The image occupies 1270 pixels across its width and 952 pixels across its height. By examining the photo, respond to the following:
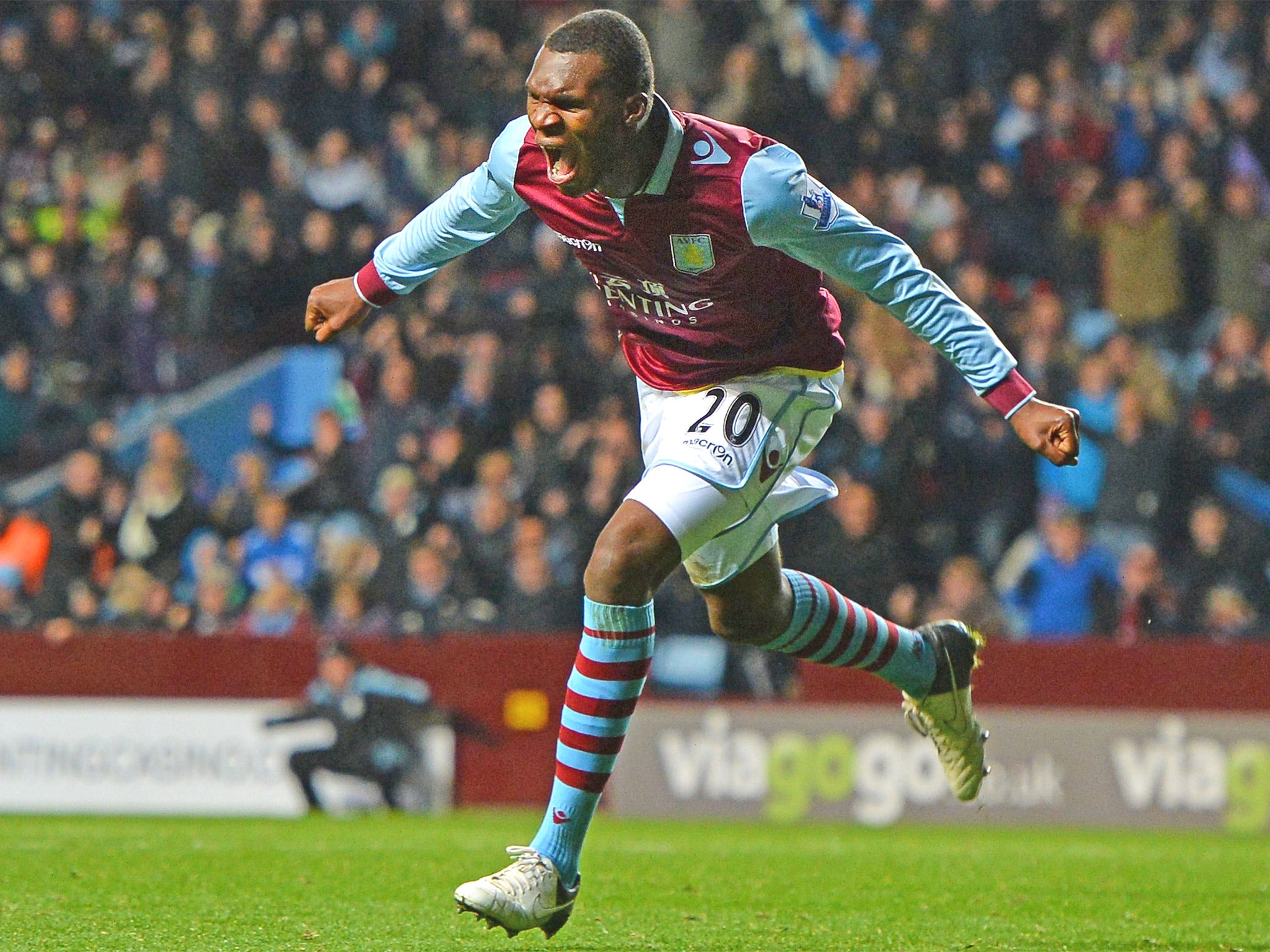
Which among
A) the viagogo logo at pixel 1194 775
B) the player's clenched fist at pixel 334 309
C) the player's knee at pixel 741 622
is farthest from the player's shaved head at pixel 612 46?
the viagogo logo at pixel 1194 775

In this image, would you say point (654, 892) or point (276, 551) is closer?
point (654, 892)

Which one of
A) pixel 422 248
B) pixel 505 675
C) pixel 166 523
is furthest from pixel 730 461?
pixel 166 523

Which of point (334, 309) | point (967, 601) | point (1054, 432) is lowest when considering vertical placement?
point (967, 601)

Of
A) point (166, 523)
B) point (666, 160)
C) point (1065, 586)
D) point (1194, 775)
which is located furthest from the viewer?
point (166, 523)

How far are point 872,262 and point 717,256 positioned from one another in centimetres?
42

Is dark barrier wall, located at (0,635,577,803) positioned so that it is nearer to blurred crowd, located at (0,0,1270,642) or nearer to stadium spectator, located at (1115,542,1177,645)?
blurred crowd, located at (0,0,1270,642)

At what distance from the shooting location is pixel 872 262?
5.25 m

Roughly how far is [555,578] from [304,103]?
5.48 m

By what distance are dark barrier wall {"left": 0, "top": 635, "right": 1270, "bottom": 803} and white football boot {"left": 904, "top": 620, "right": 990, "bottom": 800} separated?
17.6ft

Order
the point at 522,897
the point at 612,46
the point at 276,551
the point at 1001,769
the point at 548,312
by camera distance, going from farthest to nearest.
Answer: the point at 548,312, the point at 276,551, the point at 1001,769, the point at 612,46, the point at 522,897

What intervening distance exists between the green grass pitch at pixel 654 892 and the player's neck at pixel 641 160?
207 centimetres

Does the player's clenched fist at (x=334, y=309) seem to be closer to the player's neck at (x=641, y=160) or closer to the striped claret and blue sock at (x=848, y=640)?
the player's neck at (x=641, y=160)

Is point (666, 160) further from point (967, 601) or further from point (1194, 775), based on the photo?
point (1194, 775)

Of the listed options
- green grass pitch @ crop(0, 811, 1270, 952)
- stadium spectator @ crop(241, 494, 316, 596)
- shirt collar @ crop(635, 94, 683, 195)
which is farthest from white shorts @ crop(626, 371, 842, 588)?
stadium spectator @ crop(241, 494, 316, 596)
